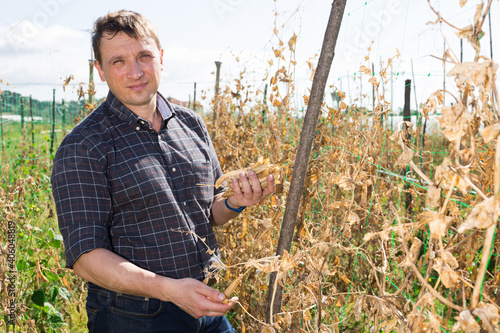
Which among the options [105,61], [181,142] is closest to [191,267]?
[181,142]

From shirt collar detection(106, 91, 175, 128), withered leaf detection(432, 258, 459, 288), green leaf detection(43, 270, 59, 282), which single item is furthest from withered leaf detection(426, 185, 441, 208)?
green leaf detection(43, 270, 59, 282)

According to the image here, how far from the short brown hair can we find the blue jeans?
907mm

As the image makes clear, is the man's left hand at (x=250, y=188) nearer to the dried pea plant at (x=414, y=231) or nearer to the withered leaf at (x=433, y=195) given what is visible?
the dried pea plant at (x=414, y=231)

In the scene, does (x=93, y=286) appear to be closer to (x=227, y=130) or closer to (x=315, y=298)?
(x=315, y=298)

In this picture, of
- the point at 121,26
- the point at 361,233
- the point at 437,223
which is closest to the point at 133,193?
the point at 121,26

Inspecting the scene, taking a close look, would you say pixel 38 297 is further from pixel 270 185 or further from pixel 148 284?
pixel 270 185

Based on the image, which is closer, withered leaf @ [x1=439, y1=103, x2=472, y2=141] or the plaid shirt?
withered leaf @ [x1=439, y1=103, x2=472, y2=141]

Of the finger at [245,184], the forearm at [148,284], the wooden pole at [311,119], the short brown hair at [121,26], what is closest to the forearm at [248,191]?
the finger at [245,184]

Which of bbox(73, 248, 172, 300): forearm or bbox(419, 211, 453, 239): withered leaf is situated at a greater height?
bbox(419, 211, 453, 239): withered leaf

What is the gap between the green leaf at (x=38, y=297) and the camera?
90.7 inches

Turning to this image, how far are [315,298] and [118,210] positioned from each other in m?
0.74

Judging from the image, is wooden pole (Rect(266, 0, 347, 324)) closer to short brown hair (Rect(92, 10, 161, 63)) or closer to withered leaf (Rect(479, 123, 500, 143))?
withered leaf (Rect(479, 123, 500, 143))

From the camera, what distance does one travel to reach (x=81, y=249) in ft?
4.36

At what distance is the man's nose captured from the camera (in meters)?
1.55
